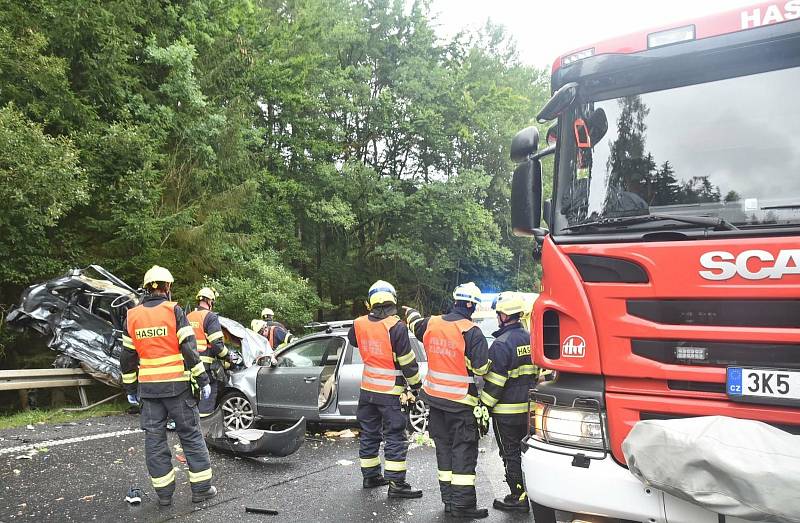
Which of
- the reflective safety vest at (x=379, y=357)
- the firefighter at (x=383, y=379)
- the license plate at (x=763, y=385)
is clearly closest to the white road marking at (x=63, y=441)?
the firefighter at (x=383, y=379)

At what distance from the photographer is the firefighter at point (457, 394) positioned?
5.07m

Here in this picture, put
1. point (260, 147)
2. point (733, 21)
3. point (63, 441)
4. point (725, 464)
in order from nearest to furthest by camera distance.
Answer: point (725, 464) → point (733, 21) → point (63, 441) → point (260, 147)

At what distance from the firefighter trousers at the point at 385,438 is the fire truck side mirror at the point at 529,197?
8.45 ft

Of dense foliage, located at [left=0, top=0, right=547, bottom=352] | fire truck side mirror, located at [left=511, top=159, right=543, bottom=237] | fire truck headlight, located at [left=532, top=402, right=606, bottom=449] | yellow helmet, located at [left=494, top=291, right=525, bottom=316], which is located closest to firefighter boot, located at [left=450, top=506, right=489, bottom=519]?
yellow helmet, located at [left=494, top=291, right=525, bottom=316]

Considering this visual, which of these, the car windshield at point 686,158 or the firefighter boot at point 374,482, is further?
the firefighter boot at point 374,482

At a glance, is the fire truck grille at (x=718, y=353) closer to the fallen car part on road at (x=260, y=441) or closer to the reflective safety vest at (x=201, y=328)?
the fallen car part on road at (x=260, y=441)

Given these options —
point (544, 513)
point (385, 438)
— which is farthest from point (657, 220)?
point (385, 438)

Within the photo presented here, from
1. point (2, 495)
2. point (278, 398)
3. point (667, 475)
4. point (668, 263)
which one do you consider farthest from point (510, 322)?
point (2, 495)

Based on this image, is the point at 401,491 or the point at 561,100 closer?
the point at 561,100

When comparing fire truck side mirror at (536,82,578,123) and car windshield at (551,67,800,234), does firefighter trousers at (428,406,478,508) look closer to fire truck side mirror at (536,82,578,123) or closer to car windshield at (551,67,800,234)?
car windshield at (551,67,800,234)

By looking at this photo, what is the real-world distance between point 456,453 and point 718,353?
2.56 m

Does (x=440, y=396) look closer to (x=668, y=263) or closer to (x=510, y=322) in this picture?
(x=510, y=322)

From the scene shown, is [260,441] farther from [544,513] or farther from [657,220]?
[657,220]

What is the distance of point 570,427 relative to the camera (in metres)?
3.30
